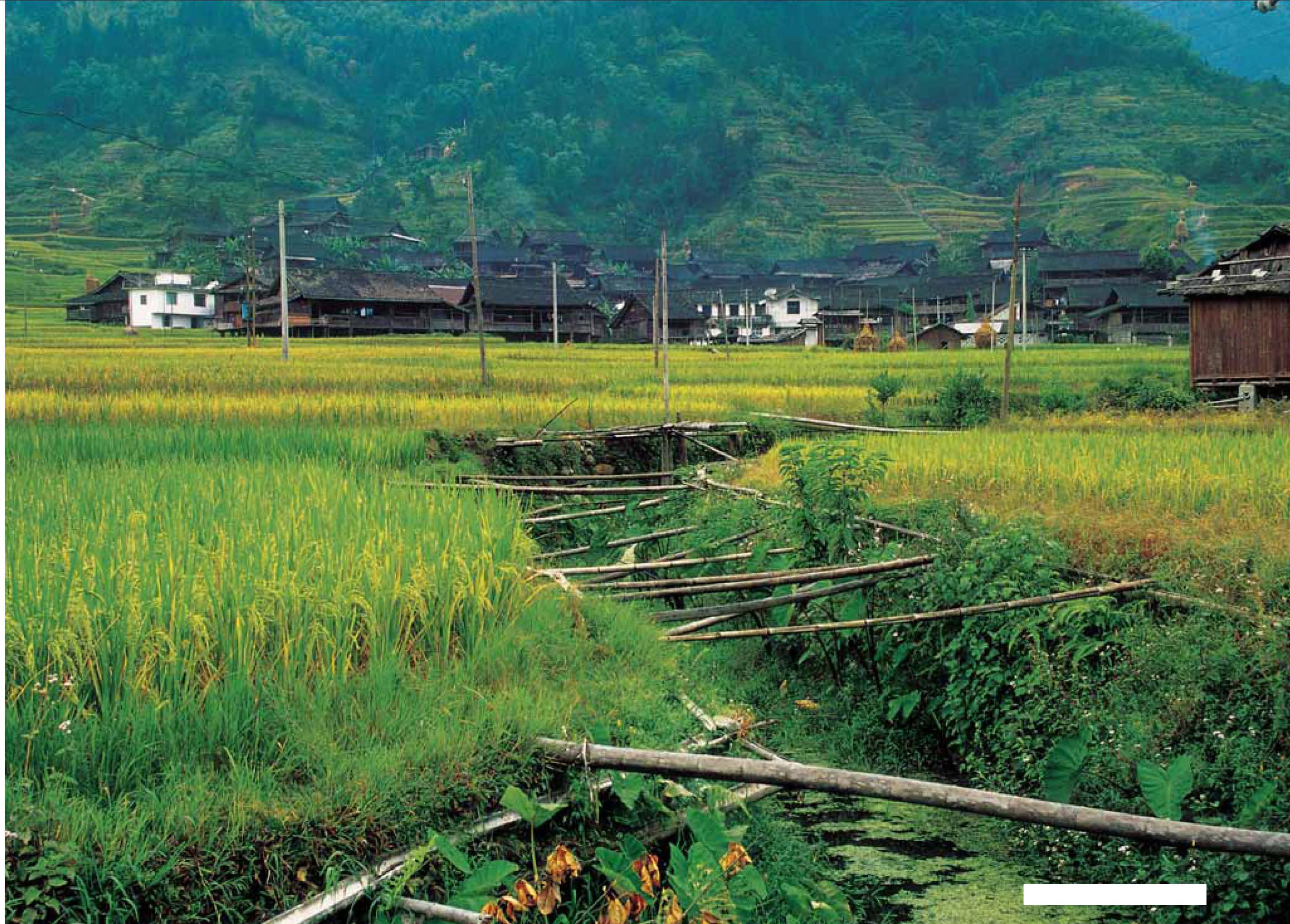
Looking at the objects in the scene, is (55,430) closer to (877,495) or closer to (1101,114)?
(877,495)

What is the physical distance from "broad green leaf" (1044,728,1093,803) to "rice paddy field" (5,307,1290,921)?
1.13 metres

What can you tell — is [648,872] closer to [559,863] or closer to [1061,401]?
[559,863]

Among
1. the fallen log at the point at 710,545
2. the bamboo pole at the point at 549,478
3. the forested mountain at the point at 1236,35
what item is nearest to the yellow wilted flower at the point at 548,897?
the fallen log at the point at 710,545

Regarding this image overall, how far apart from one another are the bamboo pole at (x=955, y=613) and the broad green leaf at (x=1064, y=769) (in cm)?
68

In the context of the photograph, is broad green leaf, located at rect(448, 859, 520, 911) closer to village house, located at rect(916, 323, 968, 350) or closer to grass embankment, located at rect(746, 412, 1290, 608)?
grass embankment, located at rect(746, 412, 1290, 608)

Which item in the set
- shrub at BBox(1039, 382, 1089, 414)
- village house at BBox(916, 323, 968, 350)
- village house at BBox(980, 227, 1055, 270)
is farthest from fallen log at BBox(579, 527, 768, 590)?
village house at BBox(980, 227, 1055, 270)

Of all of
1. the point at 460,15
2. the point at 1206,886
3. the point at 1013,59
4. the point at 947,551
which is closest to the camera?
the point at 1206,886

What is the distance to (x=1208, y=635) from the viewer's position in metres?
5.29

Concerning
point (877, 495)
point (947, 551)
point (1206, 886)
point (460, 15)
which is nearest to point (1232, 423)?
point (877, 495)

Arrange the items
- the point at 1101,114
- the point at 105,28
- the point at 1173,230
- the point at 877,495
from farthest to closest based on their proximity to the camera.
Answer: the point at 105,28, the point at 1101,114, the point at 1173,230, the point at 877,495

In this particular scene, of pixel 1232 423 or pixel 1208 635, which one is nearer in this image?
pixel 1208 635

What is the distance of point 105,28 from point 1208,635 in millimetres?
99994

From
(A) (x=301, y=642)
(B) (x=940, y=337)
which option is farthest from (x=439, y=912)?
(B) (x=940, y=337)

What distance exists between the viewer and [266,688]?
3.79 m
